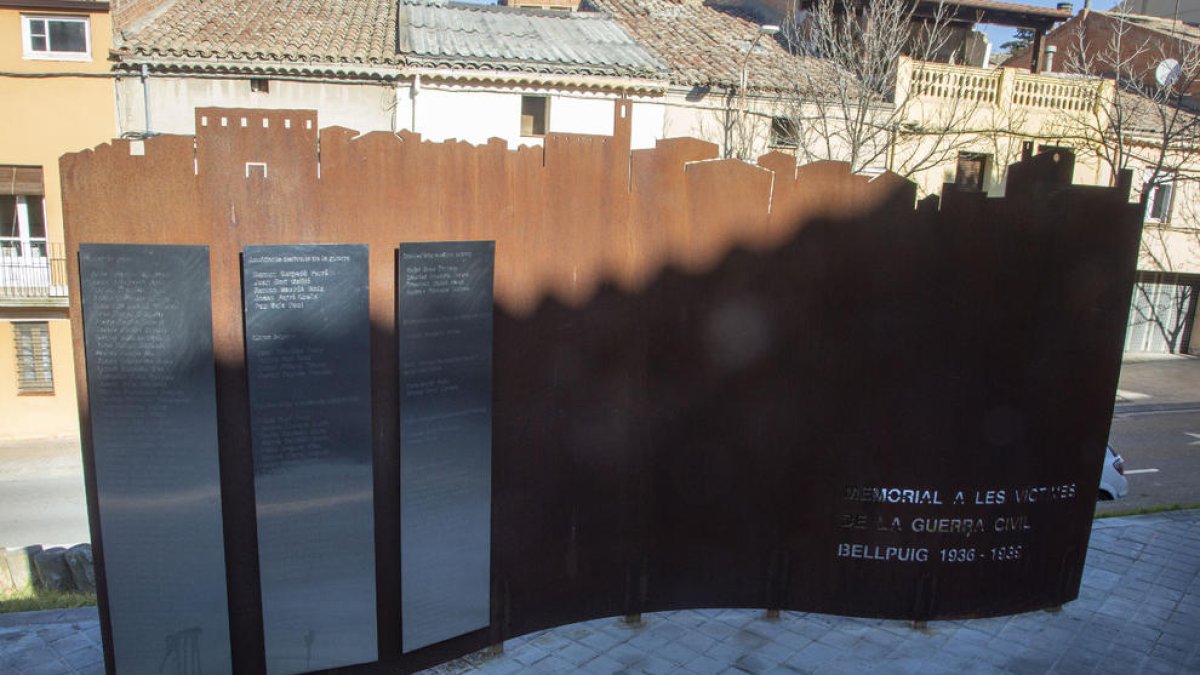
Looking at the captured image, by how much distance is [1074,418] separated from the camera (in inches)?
239

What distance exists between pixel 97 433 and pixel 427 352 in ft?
5.68

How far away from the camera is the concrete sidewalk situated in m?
5.34

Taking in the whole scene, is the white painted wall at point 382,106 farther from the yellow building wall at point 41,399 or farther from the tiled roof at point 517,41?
the yellow building wall at point 41,399

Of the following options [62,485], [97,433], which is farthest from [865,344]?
[62,485]

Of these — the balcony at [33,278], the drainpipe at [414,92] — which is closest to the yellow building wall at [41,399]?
the balcony at [33,278]

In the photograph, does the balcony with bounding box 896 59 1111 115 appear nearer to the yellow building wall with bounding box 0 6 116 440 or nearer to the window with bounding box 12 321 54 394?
the yellow building wall with bounding box 0 6 116 440

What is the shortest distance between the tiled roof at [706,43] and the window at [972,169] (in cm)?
427

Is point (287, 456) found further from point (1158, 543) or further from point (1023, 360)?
point (1158, 543)

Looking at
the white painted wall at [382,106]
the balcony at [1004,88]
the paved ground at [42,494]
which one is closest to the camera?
the paved ground at [42,494]

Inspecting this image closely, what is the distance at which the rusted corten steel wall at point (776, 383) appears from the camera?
211 inches

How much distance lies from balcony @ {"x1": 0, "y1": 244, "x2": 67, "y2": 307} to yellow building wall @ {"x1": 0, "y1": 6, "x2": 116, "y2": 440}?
0.65 ft

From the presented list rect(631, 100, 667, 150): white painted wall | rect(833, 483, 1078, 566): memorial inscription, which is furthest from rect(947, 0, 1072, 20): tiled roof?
rect(833, 483, 1078, 566): memorial inscription

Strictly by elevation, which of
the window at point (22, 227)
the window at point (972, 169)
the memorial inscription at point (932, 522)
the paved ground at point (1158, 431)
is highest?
the window at point (972, 169)

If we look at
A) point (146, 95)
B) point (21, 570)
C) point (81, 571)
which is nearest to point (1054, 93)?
point (146, 95)
